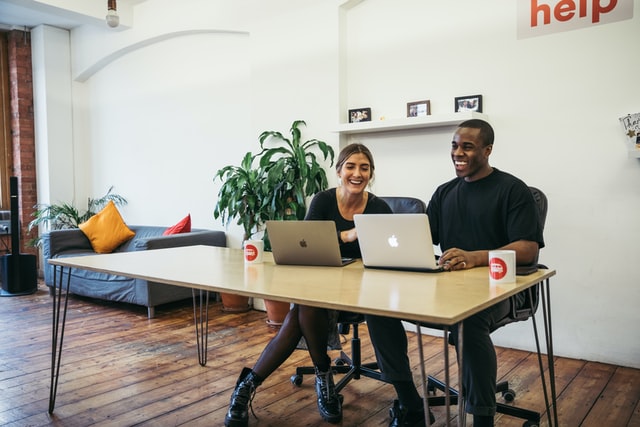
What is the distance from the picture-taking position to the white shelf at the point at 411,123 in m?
3.33

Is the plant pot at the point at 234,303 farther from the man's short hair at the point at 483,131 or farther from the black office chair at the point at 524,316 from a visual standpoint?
the man's short hair at the point at 483,131

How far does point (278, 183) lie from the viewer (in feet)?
13.4

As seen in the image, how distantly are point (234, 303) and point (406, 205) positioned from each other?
2.26 m

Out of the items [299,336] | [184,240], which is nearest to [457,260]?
[299,336]

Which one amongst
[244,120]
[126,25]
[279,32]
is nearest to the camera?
[279,32]

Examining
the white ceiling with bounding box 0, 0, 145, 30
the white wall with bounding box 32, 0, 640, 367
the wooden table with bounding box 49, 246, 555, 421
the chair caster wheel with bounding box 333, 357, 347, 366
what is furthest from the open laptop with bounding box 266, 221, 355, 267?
the white ceiling with bounding box 0, 0, 145, 30

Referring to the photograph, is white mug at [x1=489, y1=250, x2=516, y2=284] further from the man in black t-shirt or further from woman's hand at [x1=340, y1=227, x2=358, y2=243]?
woman's hand at [x1=340, y1=227, x2=358, y2=243]

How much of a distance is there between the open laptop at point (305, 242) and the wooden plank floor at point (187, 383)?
2.36ft

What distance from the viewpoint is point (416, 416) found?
213cm

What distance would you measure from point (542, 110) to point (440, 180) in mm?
765

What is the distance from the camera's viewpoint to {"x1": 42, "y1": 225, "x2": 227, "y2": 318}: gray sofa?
14.1 feet

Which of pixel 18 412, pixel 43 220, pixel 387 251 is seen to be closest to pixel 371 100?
pixel 387 251

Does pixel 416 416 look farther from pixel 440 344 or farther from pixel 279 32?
pixel 279 32

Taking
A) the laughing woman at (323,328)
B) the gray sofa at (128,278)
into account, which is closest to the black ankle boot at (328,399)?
the laughing woman at (323,328)
